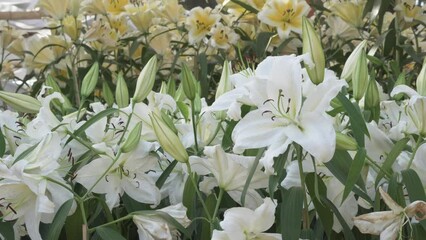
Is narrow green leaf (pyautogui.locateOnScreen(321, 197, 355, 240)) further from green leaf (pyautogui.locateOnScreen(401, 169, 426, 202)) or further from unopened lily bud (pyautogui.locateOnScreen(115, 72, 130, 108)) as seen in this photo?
unopened lily bud (pyautogui.locateOnScreen(115, 72, 130, 108))

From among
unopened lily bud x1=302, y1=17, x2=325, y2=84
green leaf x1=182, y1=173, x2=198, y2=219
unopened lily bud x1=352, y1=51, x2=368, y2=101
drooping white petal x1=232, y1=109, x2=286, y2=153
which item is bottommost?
green leaf x1=182, y1=173, x2=198, y2=219

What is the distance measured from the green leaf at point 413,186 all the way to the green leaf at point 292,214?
0.09 metres

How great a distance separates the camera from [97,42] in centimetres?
164

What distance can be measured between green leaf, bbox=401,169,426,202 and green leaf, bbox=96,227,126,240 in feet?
0.77

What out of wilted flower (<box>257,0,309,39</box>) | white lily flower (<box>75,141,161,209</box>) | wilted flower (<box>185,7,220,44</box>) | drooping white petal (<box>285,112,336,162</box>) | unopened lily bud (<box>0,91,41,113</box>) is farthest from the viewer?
wilted flower (<box>185,7,220,44</box>)

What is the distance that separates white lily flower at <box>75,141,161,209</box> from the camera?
61 centimetres

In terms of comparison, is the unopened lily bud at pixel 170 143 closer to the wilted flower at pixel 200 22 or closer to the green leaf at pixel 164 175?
the green leaf at pixel 164 175

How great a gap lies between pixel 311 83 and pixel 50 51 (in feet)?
3.98

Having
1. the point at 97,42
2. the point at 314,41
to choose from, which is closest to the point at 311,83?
the point at 314,41

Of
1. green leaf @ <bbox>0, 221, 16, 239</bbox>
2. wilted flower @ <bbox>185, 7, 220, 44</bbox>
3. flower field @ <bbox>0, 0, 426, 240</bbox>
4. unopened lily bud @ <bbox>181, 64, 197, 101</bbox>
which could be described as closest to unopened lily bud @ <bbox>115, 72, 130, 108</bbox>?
flower field @ <bbox>0, 0, 426, 240</bbox>

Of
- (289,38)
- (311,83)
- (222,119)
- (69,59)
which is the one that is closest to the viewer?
(311,83)

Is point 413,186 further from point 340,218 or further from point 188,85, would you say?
point 188,85

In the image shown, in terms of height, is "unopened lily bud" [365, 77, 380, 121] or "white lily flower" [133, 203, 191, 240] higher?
"unopened lily bud" [365, 77, 380, 121]

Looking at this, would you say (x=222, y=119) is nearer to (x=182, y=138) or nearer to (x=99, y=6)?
(x=182, y=138)
